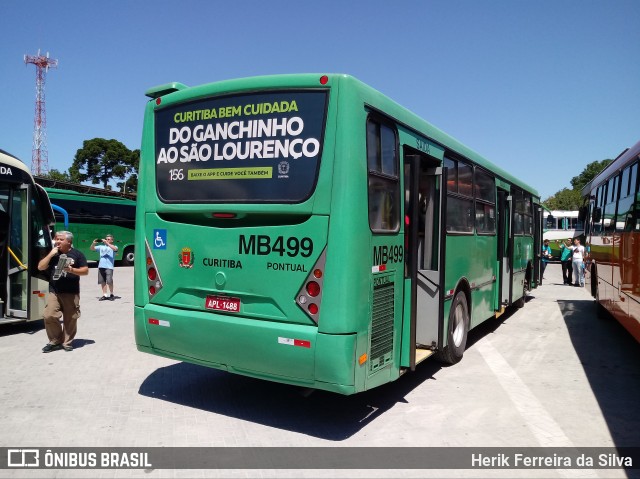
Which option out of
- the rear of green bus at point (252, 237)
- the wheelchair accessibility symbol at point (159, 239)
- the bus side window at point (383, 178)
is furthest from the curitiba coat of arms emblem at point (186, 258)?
the bus side window at point (383, 178)

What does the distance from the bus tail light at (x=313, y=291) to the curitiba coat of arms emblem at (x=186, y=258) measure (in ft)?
4.26

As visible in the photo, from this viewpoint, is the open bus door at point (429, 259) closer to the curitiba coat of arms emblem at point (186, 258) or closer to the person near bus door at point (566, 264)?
the curitiba coat of arms emblem at point (186, 258)

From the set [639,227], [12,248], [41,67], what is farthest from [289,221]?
[41,67]

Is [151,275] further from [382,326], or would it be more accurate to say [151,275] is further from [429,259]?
[429,259]

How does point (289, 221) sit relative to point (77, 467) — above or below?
above

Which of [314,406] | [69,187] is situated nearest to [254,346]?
[314,406]

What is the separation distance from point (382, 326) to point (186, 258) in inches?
81.9

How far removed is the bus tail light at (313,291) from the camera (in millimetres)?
4414

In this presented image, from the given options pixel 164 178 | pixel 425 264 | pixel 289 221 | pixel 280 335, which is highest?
pixel 164 178

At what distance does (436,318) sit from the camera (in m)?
6.35

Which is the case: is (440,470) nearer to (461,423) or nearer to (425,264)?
(461,423)

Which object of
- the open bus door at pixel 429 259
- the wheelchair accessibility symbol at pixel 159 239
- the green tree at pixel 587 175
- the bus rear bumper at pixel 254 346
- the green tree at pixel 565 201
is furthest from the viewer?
the green tree at pixel 587 175

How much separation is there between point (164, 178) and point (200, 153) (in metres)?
0.56

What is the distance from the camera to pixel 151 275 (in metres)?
5.43
